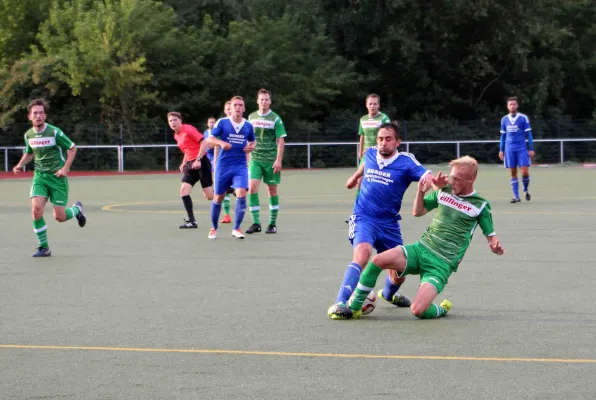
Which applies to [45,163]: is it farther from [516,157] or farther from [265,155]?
[516,157]

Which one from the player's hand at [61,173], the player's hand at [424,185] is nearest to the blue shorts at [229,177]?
the player's hand at [61,173]

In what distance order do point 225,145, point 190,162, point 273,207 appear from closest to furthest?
point 225,145 → point 273,207 → point 190,162

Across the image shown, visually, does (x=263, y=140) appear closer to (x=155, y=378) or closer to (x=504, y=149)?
(x=504, y=149)

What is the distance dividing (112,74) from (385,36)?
48.5ft

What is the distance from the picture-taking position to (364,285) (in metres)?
8.84

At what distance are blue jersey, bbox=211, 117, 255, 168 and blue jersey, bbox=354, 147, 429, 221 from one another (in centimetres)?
660

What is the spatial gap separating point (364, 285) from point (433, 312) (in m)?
0.55

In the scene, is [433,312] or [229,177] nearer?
[433,312]

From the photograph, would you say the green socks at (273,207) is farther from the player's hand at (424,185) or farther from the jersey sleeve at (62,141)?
the player's hand at (424,185)

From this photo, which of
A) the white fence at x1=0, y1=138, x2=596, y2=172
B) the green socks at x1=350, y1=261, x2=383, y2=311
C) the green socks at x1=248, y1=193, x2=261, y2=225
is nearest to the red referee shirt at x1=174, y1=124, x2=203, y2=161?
the green socks at x1=248, y1=193, x2=261, y2=225

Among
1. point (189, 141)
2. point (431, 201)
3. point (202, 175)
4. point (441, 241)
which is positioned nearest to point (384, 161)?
point (431, 201)

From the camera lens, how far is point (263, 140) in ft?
56.6

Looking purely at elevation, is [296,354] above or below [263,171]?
below

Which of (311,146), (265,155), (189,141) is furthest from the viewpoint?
(311,146)
